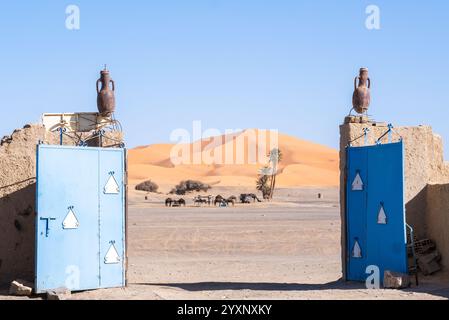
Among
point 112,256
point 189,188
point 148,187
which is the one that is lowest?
point 112,256

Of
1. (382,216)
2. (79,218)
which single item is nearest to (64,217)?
(79,218)

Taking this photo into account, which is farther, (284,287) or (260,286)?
(260,286)

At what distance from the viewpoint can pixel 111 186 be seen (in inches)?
511

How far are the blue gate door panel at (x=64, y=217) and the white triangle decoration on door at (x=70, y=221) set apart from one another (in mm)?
37

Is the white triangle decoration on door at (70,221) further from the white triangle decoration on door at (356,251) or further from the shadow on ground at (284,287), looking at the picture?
the white triangle decoration on door at (356,251)

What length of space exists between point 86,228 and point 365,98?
5.78 meters

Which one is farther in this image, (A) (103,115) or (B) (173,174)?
(B) (173,174)

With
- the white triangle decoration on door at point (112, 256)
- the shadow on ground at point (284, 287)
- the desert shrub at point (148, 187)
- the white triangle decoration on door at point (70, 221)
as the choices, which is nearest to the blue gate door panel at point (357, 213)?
the shadow on ground at point (284, 287)

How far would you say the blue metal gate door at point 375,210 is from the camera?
43.1 feet

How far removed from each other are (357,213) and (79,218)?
16.5 ft

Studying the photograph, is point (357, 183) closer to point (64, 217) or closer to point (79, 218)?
point (79, 218)
